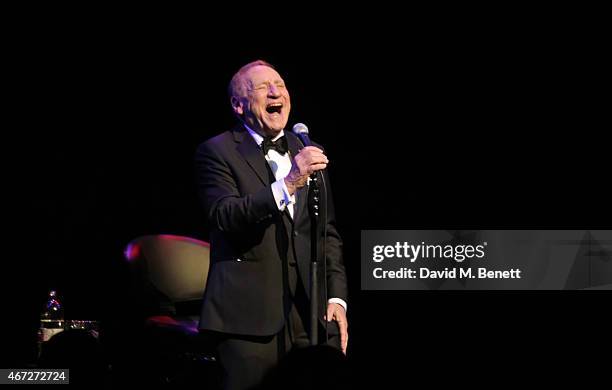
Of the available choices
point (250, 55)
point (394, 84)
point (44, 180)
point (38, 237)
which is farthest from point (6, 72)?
point (394, 84)

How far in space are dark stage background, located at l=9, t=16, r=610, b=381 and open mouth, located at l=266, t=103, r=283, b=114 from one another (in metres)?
2.11

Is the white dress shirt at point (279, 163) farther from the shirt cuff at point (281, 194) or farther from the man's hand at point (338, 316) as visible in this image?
the shirt cuff at point (281, 194)

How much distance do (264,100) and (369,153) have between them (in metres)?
2.27

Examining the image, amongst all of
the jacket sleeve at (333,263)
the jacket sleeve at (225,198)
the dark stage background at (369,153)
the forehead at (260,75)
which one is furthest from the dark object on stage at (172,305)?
the forehead at (260,75)

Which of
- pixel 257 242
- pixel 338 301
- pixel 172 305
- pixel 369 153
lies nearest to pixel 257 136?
pixel 257 242

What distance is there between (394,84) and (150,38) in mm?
1422

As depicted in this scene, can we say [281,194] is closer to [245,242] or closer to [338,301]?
[245,242]

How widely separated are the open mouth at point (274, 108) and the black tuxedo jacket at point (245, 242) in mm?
114

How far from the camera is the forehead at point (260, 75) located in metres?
2.70

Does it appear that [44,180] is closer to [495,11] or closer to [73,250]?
[73,250]

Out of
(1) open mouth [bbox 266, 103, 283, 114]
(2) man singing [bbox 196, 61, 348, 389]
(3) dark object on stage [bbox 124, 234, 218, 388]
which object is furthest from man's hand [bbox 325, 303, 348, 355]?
(3) dark object on stage [bbox 124, 234, 218, 388]

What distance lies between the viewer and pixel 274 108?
2691 millimetres

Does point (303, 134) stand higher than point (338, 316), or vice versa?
point (303, 134)

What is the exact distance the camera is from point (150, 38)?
15.2 feet
